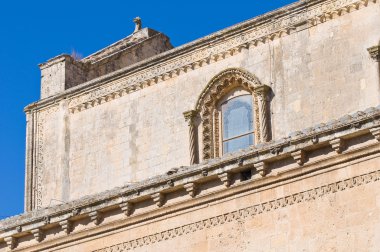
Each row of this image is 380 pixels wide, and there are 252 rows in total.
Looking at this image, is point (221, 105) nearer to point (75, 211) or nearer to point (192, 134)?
point (192, 134)

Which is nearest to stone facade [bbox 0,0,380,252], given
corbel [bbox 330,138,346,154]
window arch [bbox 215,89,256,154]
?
corbel [bbox 330,138,346,154]

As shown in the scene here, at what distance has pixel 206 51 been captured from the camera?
27.8 meters

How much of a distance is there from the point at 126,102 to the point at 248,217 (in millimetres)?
7230

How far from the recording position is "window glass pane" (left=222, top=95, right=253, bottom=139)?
88.8ft

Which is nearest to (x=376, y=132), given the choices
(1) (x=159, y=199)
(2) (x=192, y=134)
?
(1) (x=159, y=199)

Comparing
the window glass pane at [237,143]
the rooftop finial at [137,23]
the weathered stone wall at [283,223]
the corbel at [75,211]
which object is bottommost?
the weathered stone wall at [283,223]

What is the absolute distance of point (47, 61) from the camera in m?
31.0

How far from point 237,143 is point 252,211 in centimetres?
511

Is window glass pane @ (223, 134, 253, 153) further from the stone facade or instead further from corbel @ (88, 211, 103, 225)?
corbel @ (88, 211, 103, 225)

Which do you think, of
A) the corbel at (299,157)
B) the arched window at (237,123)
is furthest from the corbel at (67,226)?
the corbel at (299,157)

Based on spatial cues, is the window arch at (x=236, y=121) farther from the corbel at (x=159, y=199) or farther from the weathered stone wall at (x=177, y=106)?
the corbel at (x=159, y=199)

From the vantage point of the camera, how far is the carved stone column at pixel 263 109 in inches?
1041

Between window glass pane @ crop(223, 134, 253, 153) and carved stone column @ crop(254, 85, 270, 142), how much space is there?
532 mm

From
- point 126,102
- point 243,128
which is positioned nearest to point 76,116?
point 126,102
